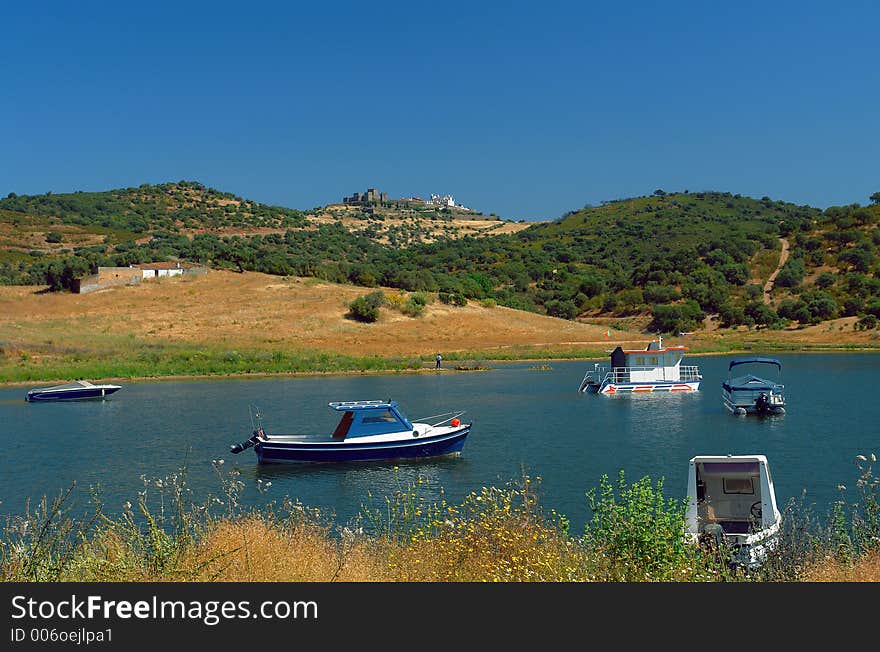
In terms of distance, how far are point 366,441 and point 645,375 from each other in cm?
2604

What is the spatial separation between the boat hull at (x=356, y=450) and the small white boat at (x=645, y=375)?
2119 centimetres

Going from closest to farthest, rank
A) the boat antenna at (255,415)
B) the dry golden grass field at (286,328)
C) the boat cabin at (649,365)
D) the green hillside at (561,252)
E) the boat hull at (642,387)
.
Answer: the boat antenna at (255,415) < the boat hull at (642,387) < the boat cabin at (649,365) < the dry golden grass field at (286,328) < the green hillside at (561,252)

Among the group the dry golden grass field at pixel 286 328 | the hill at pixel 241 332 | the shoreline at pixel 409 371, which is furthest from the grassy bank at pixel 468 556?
the dry golden grass field at pixel 286 328

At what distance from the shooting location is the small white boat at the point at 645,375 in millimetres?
47531

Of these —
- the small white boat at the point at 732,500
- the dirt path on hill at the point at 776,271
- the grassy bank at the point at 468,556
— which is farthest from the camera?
the dirt path on hill at the point at 776,271

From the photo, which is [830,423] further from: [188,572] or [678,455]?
[188,572]

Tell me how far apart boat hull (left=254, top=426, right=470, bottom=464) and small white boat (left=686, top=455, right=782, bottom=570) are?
12.3 meters

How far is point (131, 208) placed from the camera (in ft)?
473

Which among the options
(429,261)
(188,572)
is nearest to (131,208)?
(429,261)

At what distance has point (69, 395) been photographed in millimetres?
44469

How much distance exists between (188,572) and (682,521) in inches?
213

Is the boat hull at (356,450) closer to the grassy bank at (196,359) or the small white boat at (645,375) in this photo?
the small white boat at (645,375)

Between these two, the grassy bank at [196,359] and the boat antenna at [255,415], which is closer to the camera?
the boat antenna at [255,415]

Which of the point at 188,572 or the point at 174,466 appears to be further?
the point at 174,466
